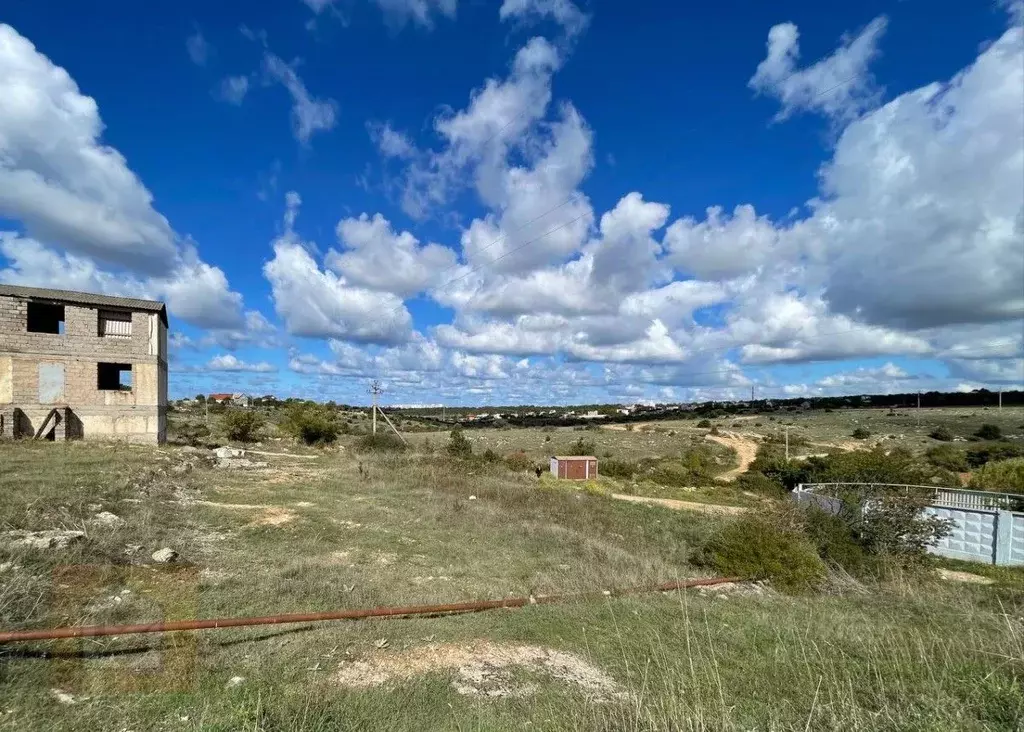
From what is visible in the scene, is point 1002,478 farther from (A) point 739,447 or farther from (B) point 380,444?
(B) point 380,444

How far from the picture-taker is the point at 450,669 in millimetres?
5473

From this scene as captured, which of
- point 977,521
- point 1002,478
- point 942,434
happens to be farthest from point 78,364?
point 942,434

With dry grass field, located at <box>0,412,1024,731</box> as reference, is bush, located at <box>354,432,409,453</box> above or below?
below

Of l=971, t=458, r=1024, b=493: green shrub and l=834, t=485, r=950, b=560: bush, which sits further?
l=971, t=458, r=1024, b=493: green shrub

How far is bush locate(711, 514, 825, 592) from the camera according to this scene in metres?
10.0

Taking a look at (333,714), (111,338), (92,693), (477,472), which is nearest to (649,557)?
(333,714)

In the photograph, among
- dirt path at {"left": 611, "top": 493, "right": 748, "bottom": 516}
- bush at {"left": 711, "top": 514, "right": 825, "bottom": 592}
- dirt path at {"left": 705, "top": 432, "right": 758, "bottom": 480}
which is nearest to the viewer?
bush at {"left": 711, "top": 514, "right": 825, "bottom": 592}

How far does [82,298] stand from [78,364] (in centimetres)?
300

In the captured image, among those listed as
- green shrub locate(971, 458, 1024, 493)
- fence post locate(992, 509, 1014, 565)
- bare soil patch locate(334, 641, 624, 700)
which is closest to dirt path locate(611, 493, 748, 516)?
fence post locate(992, 509, 1014, 565)

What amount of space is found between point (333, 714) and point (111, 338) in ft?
87.6

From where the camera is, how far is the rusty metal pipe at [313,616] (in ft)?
14.8

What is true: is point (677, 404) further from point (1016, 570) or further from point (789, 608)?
point (789, 608)

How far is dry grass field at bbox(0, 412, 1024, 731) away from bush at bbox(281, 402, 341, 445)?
23.3 meters

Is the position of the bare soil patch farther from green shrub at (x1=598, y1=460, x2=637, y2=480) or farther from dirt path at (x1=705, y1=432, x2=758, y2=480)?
dirt path at (x1=705, y1=432, x2=758, y2=480)
